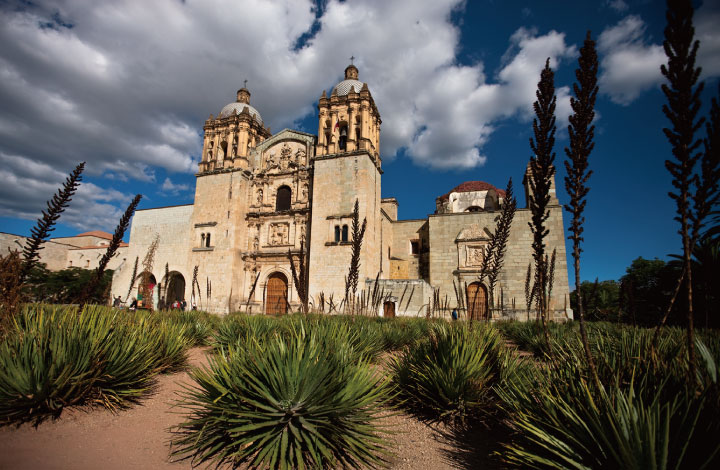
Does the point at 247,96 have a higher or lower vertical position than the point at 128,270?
higher

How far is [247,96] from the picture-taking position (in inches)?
908

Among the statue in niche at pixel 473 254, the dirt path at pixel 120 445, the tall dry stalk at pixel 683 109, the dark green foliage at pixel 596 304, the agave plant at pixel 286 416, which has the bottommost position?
the dirt path at pixel 120 445

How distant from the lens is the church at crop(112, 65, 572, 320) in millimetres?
16766

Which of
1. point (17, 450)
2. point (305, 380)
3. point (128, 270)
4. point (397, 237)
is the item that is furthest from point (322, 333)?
point (128, 270)

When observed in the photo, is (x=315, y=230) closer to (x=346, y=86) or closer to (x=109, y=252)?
(x=346, y=86)

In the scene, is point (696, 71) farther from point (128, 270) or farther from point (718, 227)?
point (128, 270)

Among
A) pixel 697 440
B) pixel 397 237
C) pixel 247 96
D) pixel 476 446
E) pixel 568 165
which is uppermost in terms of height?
pixel 247 96

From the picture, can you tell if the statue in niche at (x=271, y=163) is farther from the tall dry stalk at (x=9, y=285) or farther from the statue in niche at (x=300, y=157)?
the tall dry stalk at (x=9, y=285)

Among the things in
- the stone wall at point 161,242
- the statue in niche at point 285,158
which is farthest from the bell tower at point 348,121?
the stone wall at point 161,242

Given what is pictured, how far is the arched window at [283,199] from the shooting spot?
20016 millimetres

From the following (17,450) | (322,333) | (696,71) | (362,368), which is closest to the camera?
(696,71)

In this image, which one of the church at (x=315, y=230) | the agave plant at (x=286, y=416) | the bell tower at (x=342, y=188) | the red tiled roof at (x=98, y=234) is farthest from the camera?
the red tiled roof at (x=98, y=234)

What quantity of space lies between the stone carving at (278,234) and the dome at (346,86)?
887cm

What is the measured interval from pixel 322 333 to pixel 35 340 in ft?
9.47
